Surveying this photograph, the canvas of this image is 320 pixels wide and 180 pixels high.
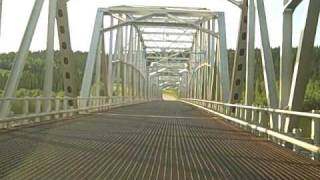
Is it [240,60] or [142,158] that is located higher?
[240,60]

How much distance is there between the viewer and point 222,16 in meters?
44.4

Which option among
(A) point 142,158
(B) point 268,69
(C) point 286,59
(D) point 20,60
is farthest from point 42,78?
(A) point 142,158

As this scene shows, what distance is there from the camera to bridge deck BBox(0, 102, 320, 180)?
9.14 m

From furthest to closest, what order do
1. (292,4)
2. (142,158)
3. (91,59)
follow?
(91,59)
(292,4)
(142,158)

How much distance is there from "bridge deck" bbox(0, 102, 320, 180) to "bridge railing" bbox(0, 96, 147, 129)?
2263 mm

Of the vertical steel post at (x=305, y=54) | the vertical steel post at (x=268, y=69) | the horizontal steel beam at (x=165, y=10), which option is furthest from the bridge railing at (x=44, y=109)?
the horizontal steel beam at (x=165, y=10)

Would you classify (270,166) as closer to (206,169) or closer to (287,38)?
(206,169)

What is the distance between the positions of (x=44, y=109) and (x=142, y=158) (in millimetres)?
12340

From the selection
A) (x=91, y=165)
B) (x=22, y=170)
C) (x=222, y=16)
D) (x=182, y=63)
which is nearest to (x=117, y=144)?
(x=91, y=165)

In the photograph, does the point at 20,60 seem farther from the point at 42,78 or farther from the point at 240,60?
the point at 42,78

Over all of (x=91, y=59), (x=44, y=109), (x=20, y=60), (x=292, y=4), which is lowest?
(x=44, y=109)

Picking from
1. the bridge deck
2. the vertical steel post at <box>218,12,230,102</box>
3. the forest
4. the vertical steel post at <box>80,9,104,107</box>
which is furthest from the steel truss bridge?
the forest

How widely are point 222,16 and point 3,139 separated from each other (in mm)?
31619

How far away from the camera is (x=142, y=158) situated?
11203 mm
